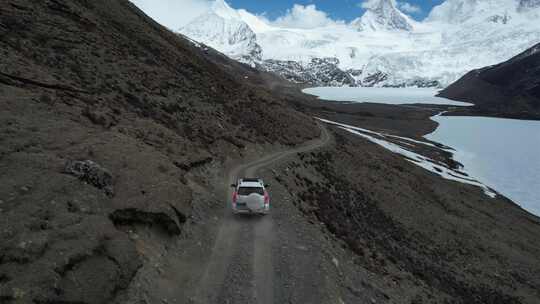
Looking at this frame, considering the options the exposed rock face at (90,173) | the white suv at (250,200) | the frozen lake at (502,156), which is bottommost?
the frozen lake at (502,156)

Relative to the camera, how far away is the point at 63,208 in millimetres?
10625

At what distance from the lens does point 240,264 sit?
13.6 metres

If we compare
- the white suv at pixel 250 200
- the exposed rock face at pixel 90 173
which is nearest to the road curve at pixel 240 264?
the white suv at pixel 250 200

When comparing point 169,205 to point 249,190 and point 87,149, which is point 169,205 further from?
point 249,190

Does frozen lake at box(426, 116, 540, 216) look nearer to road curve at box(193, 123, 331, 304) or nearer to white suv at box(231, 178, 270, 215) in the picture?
white suv at box(231, 178, 270, 215)

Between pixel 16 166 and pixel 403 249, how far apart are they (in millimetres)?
23384

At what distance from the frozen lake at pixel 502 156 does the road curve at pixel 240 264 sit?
48.7 metres

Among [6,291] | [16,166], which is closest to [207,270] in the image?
[6,291]

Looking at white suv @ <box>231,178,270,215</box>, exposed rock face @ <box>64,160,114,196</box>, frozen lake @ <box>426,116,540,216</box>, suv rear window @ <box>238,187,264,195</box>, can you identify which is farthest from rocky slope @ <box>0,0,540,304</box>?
frozen lake @ <box>426,116,540,216</box>

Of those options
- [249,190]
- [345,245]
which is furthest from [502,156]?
[249,190]

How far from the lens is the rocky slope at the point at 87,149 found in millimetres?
9047

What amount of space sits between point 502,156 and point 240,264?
8929 centimetres

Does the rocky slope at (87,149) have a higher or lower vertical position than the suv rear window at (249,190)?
higher

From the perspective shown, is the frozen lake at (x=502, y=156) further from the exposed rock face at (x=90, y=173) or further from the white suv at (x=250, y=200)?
the exposed rock face at (x=90, y=173)
